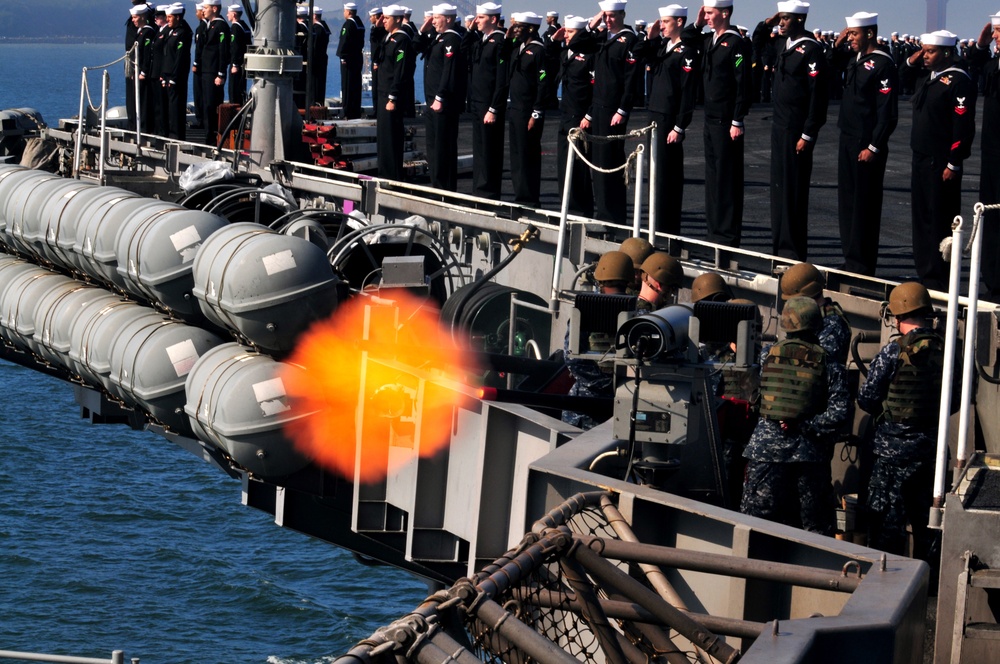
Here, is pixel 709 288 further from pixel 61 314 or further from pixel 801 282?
pixel 61 314

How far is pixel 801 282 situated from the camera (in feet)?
22.5

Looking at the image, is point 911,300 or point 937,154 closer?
point 911,300

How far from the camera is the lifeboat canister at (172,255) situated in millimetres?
10211

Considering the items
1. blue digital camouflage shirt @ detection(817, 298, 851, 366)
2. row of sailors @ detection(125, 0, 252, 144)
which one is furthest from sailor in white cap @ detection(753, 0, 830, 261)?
row of sailors @ detection(125, 0, 252, 144)

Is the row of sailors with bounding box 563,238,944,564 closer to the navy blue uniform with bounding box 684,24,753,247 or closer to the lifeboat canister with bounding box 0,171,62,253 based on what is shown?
the navy blue uniform with bounding box 684,24,753,247

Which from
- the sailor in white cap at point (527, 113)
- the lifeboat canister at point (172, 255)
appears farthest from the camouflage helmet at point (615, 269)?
the sailor in white cap at point (527, 113)

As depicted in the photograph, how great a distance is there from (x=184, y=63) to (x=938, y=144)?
12.6 meters

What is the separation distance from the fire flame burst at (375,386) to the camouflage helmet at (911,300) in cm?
225

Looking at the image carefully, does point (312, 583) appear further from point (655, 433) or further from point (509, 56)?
point (655, 433)

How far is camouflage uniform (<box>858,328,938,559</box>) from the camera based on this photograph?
6.46 m

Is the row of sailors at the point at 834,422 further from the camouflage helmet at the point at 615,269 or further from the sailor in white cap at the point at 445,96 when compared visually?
the sailor in white cap at the point at 445,96

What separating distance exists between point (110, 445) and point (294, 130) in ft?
56.6

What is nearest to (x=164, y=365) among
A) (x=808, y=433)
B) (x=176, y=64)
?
(x=808, y=433)

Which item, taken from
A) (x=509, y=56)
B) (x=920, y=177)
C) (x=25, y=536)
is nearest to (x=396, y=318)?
(x=920, y=177)
